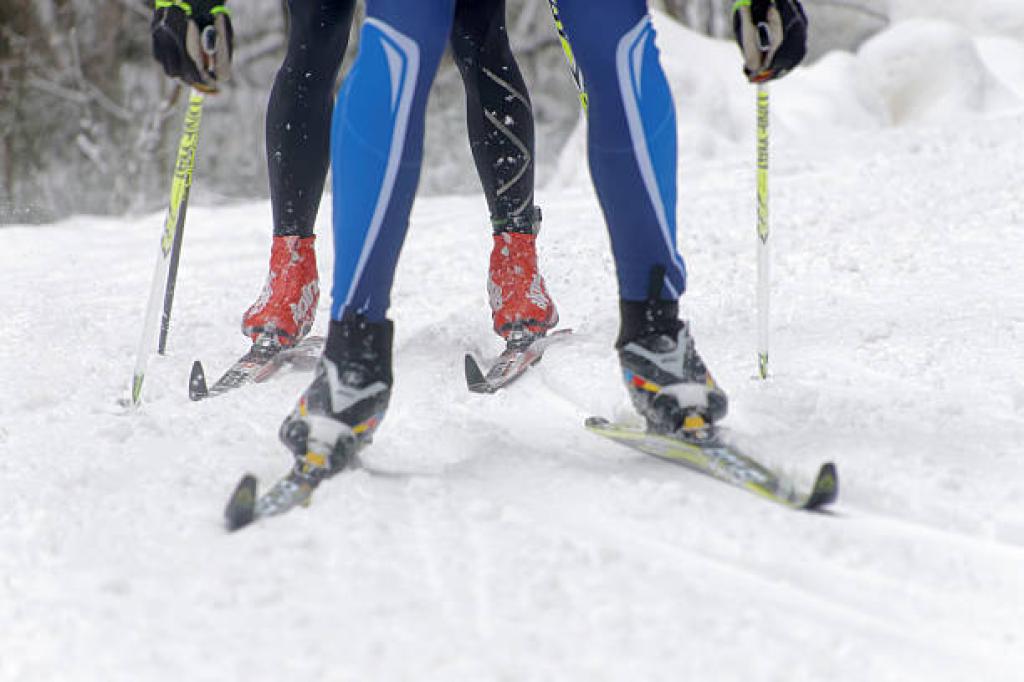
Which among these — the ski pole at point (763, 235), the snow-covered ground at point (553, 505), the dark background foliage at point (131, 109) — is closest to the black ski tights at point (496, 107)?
the snow-covered ground at point (553, 505)

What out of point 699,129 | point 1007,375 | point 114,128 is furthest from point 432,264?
point 114,128

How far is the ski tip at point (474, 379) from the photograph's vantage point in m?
2.39

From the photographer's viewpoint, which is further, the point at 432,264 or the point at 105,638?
the point at 432,264

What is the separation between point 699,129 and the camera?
7.69 metres

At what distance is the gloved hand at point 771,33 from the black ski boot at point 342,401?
808mm

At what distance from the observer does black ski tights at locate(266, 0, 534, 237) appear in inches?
102

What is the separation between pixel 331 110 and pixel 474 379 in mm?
832

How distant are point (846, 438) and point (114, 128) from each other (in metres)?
9.62

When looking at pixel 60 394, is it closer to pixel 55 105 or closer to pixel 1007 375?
pixel 1007 375

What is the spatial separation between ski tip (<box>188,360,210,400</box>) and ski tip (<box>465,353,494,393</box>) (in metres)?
0.60

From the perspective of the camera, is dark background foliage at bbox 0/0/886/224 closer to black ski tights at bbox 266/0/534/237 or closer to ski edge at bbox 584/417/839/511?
black ski tights at bbox 266/0/534/237

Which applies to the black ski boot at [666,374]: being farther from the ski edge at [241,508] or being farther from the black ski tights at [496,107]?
the black ski tights at [496,107]

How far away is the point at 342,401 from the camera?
65.2 inches

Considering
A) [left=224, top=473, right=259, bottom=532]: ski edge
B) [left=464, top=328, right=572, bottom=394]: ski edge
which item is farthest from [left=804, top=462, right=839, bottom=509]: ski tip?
[left=464, top=328, right=572, bottom=394]: ski edge
